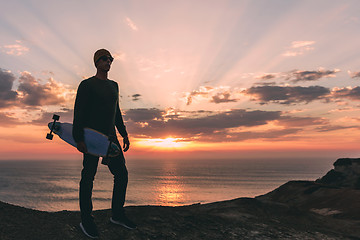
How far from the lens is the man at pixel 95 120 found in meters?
5.30

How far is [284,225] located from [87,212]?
628 cm

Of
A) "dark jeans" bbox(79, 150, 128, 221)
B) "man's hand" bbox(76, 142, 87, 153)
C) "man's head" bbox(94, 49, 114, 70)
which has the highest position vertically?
"man's head" bbox(94, 49, 114, 70)

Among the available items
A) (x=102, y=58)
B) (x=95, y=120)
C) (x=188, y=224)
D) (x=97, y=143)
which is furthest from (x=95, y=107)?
(x=188, y=224)

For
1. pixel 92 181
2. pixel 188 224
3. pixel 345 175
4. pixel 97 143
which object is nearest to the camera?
pixel 97 143

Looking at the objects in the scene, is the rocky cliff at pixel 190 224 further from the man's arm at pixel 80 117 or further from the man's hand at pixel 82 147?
the man's arm at pixel 80 117

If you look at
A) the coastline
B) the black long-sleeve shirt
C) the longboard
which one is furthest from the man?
the coastline

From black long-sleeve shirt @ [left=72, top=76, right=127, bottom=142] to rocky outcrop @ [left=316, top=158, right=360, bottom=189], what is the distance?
38920 mm

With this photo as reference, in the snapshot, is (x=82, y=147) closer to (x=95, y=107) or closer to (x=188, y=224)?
(x=95, y=107)

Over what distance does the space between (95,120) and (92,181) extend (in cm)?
129

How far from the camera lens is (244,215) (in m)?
9.12

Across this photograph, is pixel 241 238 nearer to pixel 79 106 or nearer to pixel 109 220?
pixel 109 220

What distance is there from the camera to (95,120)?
5.49 metres

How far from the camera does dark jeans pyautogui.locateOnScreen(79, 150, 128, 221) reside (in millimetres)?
5301

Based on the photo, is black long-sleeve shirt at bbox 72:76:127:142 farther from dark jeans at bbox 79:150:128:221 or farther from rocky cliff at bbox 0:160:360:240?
rocky cliff at bbox 0:160:360:240
